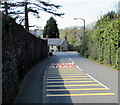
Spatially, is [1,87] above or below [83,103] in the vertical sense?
above

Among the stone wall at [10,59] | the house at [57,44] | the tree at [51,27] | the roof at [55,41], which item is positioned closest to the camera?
the stone wall at [10,59]

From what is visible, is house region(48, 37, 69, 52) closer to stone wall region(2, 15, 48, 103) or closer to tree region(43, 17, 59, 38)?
tree region(43, 17, 59, 38)

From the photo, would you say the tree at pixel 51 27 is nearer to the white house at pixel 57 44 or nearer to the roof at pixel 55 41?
the roof at pixel 55 41

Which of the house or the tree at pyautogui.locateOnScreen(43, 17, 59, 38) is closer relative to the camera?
the house

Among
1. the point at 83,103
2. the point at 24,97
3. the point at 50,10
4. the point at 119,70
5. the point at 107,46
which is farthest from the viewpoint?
the point at 50,10

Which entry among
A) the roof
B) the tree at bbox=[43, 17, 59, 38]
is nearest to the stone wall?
the roof

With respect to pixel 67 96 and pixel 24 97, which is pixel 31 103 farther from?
pixel 67 96

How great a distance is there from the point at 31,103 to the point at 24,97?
2.56 ft

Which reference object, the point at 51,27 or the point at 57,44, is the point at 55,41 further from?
the point at 51,27

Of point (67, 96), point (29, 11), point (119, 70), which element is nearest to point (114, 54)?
point (119, 70)

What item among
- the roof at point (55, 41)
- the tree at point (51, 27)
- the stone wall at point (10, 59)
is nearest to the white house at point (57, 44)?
the roof at point (55, 41)

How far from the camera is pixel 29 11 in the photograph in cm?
2794

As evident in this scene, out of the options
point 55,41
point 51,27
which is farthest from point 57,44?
point 51,27

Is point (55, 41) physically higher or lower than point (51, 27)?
lower
